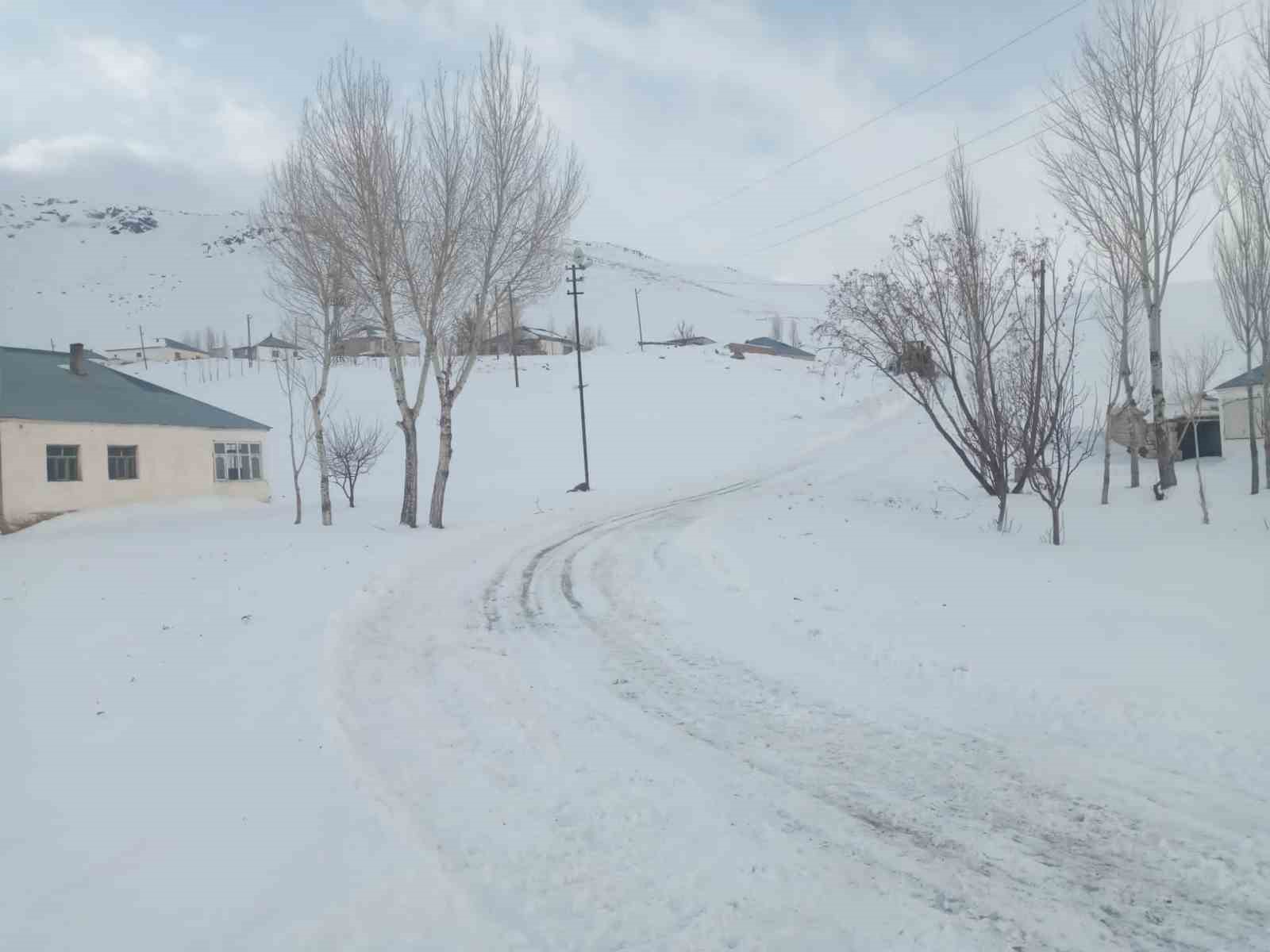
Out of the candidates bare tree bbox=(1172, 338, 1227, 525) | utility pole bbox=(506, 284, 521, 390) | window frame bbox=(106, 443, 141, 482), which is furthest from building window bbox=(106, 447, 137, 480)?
bare tree bbox=(1172, 338, 1227, 525)

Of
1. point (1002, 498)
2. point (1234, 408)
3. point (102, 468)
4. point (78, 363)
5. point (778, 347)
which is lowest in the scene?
point (1002, 498)

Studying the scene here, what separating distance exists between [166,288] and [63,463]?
150051mm

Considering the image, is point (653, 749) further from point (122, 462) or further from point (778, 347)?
point (778, 347)

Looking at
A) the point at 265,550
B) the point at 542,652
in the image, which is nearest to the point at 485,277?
the point at 265,550

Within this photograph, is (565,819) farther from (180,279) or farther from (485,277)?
(180,279)

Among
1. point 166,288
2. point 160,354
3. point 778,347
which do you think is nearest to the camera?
point 160,354

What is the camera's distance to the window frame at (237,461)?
3002cm

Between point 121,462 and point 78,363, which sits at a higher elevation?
point 78,363

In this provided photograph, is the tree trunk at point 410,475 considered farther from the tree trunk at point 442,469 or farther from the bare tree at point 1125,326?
the bare tree at point 1125,326

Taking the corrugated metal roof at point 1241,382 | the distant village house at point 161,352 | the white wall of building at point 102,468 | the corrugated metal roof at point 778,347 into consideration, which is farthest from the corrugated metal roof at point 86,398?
the corrugated metal roof at point 778,347

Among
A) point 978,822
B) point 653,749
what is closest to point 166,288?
point 653,749

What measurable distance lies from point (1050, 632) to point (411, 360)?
71.2m

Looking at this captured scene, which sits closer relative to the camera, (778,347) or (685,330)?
(778,347)

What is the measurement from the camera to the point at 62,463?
24.6m
